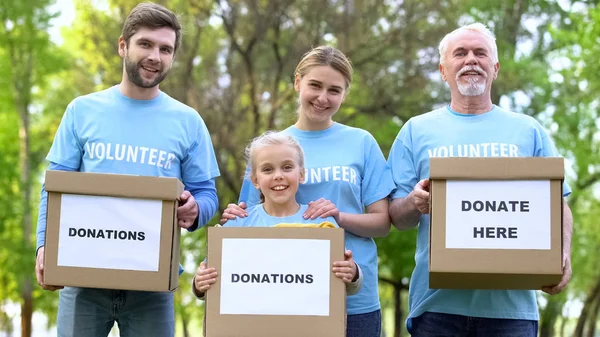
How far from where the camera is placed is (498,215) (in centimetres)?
321

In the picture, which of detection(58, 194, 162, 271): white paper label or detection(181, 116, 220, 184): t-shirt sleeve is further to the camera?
detection(181, 116, 220, 184): t-shirt sleeve

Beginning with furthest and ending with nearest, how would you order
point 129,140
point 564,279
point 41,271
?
point 129,140, point 41,271, point 564,279

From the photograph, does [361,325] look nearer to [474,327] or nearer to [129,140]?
[474,327]

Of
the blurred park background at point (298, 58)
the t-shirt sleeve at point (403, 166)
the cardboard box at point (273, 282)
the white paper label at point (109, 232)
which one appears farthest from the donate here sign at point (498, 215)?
the blurred park background at point (298, 58)

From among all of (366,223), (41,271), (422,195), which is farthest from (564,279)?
(41,271)

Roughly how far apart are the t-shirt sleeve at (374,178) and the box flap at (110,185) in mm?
950

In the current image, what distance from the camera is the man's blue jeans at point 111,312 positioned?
3592 millimetres

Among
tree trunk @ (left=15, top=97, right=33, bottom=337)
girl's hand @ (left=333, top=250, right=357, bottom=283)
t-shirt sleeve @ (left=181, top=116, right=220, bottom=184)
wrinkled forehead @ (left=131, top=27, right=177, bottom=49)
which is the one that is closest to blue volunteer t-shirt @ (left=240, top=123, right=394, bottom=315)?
t-shirt sleeve @ (left=181, top=116, right=220, bottom=184)

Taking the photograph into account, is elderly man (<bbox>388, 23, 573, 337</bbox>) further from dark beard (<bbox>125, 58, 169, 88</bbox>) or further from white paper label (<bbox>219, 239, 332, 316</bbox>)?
dark beard (<bbox>125, 58, 169, 88</bbox>)

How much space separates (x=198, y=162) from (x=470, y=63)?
1.35 m

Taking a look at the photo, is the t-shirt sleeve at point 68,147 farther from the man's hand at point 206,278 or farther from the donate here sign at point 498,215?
the donate here sign at point 498,215

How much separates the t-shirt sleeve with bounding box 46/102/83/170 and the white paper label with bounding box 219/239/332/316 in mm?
942

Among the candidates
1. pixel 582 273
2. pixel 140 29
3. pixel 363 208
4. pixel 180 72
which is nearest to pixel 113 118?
pixel 140 29

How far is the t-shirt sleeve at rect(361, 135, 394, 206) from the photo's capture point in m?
3.83
